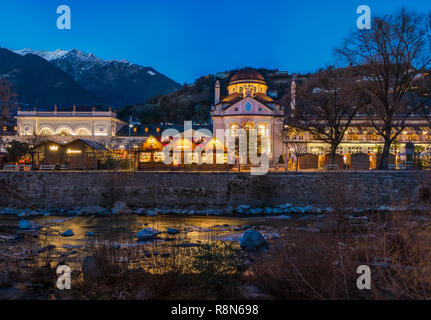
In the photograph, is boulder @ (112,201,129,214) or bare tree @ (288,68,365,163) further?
bare tree @ (288,68,365,163)

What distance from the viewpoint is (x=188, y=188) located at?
26750 millimetres

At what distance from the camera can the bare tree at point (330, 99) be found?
103 ft

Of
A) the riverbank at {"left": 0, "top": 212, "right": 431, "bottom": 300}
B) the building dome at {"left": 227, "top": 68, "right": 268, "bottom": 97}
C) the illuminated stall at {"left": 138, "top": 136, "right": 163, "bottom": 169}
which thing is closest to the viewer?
the riverbank at {"left": 0, "top": 212, "right": 431, "bottom": 300}

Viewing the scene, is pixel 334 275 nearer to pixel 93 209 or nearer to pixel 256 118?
pixel 93 209

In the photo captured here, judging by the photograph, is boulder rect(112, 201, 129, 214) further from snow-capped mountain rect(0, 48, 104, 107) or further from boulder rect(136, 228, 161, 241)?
snow-capped mountain rect(0, 48, 104, 107)

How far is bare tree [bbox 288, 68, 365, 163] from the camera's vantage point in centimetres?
3133

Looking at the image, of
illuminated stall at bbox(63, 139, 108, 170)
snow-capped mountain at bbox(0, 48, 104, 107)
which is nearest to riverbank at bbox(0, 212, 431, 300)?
illuminated stall at bbox(63, 139, 108, 170)

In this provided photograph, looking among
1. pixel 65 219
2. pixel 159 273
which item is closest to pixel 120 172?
pixel 65 219

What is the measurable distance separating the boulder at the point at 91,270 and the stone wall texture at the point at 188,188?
1813cm

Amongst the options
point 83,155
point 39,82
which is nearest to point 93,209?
point 83,155

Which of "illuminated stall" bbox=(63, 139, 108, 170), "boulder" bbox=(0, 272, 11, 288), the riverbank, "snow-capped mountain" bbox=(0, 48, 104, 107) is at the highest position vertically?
Result: "snow-capped mountain" bbox=(0, 48, 104, 107)

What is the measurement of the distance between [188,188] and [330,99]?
753 inches

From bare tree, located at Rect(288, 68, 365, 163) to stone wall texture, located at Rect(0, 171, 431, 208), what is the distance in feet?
27.1

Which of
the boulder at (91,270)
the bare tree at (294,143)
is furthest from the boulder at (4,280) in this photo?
the bare tree at (294,143)
